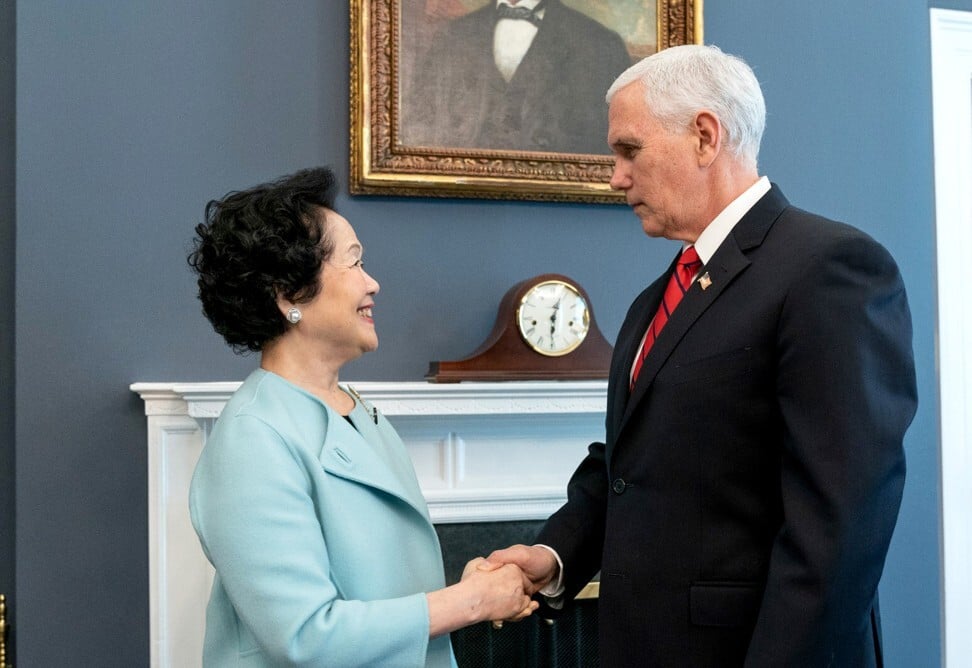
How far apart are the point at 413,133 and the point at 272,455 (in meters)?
1.69

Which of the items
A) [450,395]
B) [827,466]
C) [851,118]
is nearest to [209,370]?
[450,395]

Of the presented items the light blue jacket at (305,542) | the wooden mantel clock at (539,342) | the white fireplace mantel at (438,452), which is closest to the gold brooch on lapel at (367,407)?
the light blue jacket at (305,542)

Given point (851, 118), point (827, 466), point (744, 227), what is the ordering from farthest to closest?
point (851, 118) → point (744, 227) → point (827, 466)

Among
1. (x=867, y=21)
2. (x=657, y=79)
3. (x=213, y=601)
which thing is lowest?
(x=213, y=601)

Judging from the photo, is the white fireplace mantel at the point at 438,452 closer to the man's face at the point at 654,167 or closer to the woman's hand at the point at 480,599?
the woman's hand at the point at 480,599

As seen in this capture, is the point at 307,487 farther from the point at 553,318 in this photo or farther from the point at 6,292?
the point at 6,292

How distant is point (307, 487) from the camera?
169 cm

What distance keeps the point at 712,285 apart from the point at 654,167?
0.29m

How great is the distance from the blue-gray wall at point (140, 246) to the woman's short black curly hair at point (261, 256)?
Answer: 3.90 feet

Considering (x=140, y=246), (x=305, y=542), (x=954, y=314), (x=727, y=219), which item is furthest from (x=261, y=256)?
(x=954, y=314)

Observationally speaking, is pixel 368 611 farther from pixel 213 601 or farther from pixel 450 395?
pixel 450 395

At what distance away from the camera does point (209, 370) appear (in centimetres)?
304

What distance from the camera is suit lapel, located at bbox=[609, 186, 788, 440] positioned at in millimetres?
1728

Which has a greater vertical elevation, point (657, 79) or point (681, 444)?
point (657, 79)
